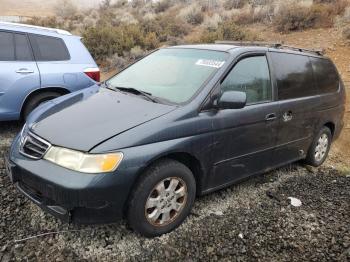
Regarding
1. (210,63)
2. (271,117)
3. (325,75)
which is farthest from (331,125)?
(210,63)

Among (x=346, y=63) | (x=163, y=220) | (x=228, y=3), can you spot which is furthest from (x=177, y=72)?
(x=228, y=3)

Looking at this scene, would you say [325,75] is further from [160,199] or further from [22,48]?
[22,48]

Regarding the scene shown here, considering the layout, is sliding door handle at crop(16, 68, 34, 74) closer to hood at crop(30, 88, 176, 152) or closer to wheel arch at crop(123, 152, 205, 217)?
hood at crop(30, 88, 176, 152)

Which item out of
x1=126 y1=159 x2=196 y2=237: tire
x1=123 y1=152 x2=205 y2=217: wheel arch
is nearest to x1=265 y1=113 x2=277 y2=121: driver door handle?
x1=123 y1=152 x2=205 y2=217: wheel arch

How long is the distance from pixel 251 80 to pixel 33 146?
2.38m

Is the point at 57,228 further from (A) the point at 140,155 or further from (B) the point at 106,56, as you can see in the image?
(B) the point at 106,56

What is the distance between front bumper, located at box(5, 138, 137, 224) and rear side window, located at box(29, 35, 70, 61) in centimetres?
325

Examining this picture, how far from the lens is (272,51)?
455cm

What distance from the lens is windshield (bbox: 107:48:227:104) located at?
3793 millimetres

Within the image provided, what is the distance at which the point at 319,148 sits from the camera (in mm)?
5566

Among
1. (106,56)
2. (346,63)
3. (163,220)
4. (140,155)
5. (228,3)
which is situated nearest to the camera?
(140,155)

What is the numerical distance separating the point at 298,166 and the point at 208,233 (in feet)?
8.46

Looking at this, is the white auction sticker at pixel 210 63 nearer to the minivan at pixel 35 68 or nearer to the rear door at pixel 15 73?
the minivan at pixel 35 68

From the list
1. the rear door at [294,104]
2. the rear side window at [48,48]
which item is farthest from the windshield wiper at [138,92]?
the rear side window at [48,48]
